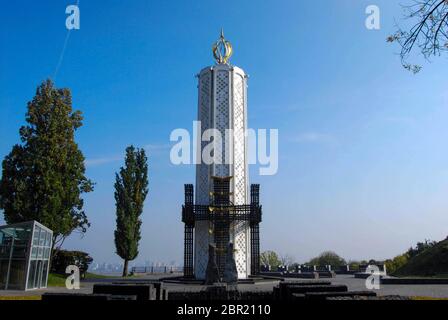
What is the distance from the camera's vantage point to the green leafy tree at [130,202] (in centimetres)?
3728

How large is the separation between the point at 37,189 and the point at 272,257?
4273cm

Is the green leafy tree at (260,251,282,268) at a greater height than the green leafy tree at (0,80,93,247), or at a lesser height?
lesser

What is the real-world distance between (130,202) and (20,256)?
1622 cm

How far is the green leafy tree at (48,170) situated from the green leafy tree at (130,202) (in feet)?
22.6

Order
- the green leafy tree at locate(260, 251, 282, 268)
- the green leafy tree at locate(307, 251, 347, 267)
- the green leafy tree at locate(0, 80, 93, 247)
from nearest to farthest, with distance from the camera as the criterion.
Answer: the green leafy tree at locate(0, 80, 93, 247) → the green leafy tree at locate(307, 251, 347, 267) → the green leafy tree at locate(260, 251, 282, 268)

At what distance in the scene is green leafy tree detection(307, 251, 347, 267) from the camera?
5453cm

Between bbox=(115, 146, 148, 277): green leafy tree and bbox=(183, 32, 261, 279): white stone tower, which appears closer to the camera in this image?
bbox=(183, 32, 261, 279): white stone tower

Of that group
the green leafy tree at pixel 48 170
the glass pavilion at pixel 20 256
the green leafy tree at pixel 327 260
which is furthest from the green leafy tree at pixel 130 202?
the green leafy tree at pixel 327 260

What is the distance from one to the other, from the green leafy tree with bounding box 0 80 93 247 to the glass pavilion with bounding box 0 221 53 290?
467 centimetres

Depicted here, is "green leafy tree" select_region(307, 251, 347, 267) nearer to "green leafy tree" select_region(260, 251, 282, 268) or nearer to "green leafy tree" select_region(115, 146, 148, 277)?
"green leafy tree" select_region(260, 251, 282, 268)

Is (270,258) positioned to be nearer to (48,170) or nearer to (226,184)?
(226,184)

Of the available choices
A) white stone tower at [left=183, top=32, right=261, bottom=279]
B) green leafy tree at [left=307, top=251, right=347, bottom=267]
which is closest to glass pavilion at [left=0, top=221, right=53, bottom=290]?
white stone tower at [left=183, top=32, right=261, bottom=279]

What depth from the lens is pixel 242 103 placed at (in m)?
33.0
